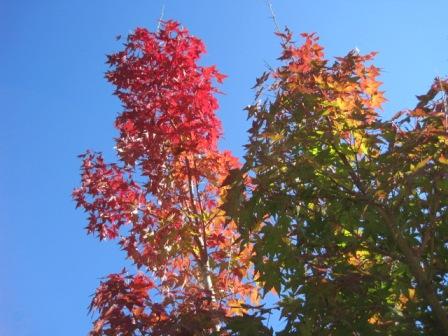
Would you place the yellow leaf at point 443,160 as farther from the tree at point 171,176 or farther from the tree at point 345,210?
the tree at point 171,176

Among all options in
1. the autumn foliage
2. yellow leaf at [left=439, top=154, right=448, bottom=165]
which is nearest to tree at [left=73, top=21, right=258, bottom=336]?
the autumn foliage

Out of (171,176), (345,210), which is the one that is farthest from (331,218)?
(171,176)

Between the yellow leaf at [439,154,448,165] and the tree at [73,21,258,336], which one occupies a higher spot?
the tree at [73,21,258,336]

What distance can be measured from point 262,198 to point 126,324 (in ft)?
6.22

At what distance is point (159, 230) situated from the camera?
6.36 m

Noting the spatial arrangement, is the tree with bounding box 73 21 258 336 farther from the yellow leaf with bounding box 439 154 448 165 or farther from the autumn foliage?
the yellow leaf with bounding box 439 154 448 165

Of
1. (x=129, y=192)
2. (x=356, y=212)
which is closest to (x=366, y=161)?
(x=356, y=212)

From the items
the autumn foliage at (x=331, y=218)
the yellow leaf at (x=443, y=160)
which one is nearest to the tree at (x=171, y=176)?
the autumn foliage at (x=331, y=218)

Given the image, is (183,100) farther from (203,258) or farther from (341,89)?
(341,89)

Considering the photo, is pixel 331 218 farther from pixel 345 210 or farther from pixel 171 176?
pixel 171 176

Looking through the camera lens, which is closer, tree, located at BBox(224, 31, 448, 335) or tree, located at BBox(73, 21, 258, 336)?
tree, located at BBox(224, 31, 448, 335)

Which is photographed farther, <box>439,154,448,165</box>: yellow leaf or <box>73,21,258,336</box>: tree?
<box>73,21,258,336</box>: tree

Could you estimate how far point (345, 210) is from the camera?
4.21m

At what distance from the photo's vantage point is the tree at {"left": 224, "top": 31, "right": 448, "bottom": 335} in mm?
3846
